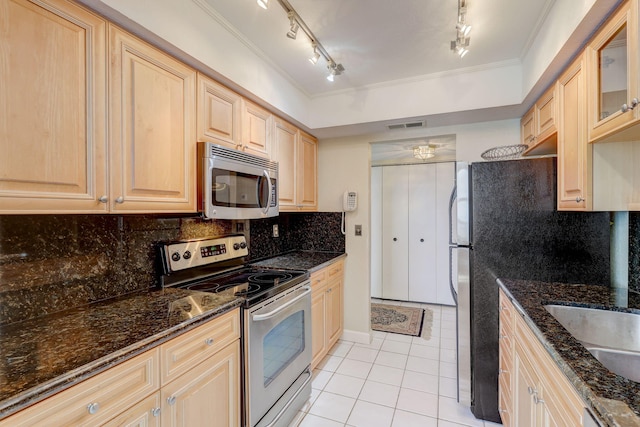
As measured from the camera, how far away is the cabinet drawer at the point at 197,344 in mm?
1099

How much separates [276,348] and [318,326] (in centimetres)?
73

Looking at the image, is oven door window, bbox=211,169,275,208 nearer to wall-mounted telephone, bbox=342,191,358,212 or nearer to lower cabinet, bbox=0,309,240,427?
lower cabinet, bbox=0,309,240,427

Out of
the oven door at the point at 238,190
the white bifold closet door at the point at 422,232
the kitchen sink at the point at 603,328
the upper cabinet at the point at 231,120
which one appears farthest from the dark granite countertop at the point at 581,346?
the white bifold closet door at the point at 422,232

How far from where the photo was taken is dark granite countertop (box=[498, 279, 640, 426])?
A: 675 millimetres

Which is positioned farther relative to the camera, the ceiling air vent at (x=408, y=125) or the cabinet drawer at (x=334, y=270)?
the cabinet drawer at (x=334, y=270)

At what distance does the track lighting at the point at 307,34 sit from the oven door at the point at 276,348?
4.82ft

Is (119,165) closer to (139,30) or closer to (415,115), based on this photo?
(139,30)

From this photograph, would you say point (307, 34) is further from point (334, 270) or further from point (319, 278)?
point (334, 270)

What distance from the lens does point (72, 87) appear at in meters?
1.08

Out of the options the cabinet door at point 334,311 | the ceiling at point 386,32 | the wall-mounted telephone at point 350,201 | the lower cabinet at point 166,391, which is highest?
the ceiling at point 386,32

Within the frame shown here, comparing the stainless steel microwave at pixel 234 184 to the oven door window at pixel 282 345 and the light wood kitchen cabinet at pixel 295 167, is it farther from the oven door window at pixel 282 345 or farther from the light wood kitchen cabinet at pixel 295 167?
the oven door window at pixel 282 345

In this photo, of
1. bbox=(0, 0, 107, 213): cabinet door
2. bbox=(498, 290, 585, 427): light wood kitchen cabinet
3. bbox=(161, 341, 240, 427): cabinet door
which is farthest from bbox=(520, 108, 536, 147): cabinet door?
bbox=(0, 0, 107, 213): cabinet door

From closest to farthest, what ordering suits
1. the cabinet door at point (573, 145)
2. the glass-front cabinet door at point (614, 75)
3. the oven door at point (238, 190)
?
1. the glass-front cabinet door at point (614, 75)
2. the cabinet door at point (573, 145)
3. the oven door at point (238, 190)

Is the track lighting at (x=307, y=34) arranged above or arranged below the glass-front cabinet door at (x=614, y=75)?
above
